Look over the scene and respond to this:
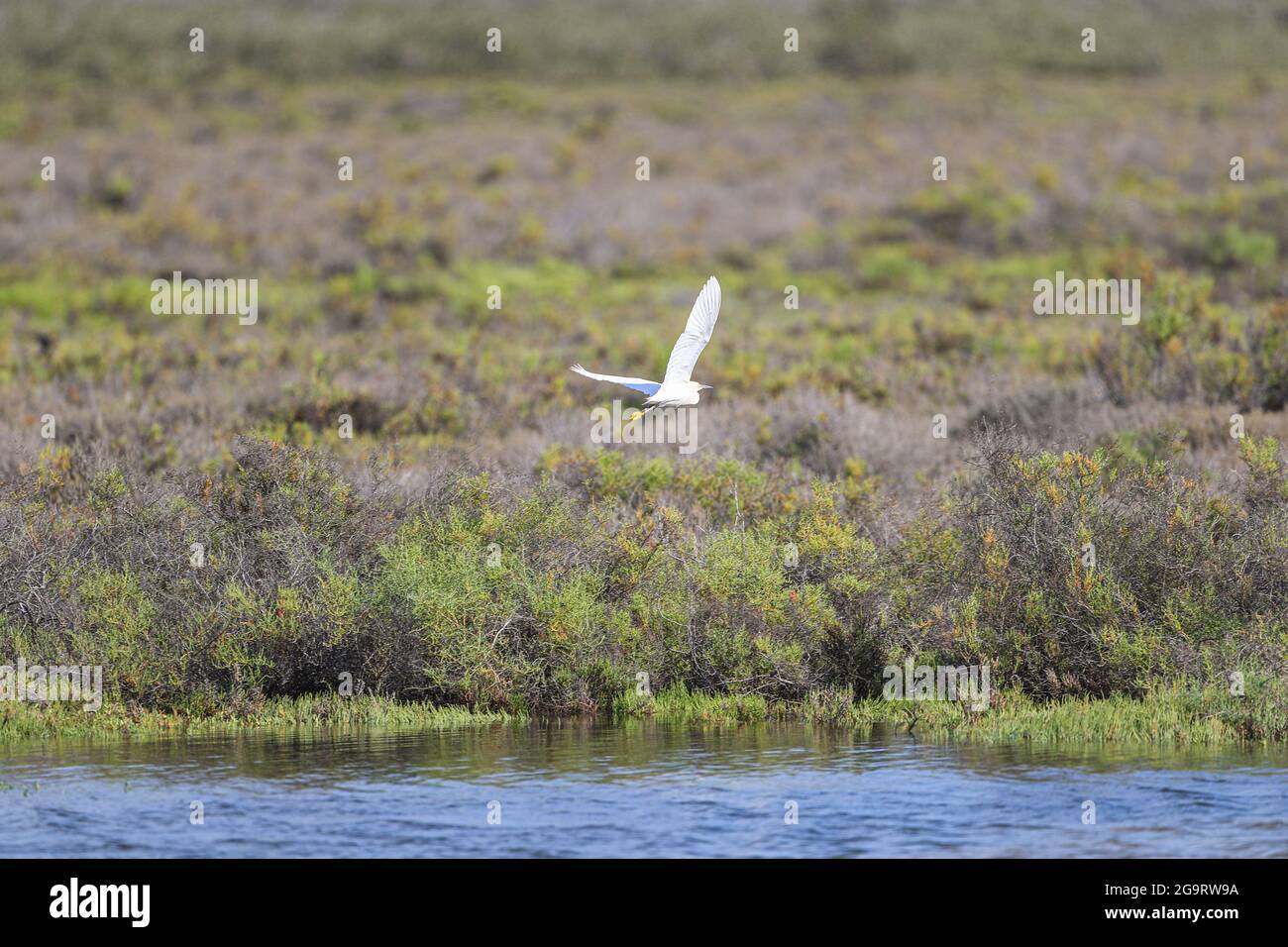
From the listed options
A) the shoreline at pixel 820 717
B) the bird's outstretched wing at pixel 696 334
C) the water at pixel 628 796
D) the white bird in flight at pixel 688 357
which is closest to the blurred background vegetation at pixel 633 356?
the shoreline at pixel 820 717

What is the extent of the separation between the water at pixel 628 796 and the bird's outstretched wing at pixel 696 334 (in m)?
2.66

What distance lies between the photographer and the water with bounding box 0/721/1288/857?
31.7 feet

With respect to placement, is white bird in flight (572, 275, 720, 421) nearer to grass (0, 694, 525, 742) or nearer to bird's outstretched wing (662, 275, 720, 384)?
bird's outstretched wing (662, 275, 720, 384)

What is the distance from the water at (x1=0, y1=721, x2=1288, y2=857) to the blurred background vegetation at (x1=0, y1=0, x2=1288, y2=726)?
1.17 metres

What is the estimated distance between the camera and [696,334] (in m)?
12.5

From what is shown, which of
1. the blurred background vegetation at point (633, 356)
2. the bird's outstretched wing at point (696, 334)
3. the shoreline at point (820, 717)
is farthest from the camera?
the blurred background vegetation at point (633, 356)

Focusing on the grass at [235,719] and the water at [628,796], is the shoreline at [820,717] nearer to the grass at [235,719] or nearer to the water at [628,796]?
the grass at [235,719]

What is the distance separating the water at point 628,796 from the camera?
380 inches

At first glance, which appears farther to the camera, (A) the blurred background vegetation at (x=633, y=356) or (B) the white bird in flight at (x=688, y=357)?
(A) the blurred background vegetation at (x=633, y=356)

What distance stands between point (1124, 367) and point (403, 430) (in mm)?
8914

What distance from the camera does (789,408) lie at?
2056 centimetres

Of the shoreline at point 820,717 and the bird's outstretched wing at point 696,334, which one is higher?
the bird's outstretched wing at point 696,334

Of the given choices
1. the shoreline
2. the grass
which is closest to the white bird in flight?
the shoreline

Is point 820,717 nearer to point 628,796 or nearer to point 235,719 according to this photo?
point 628,796
